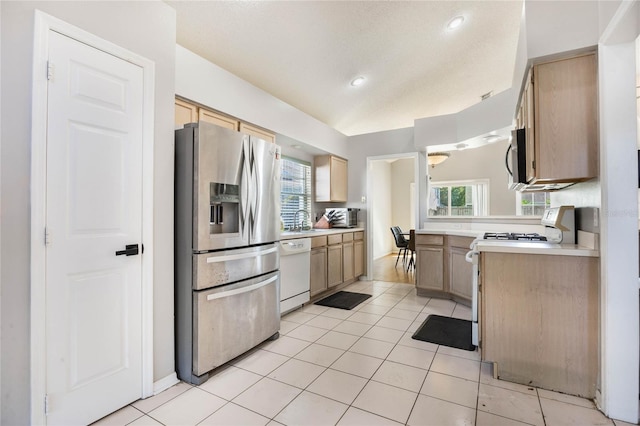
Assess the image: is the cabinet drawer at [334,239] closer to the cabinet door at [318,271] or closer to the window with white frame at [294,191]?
the cabinet door at [318,271]

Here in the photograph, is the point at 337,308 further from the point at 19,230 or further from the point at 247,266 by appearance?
the point at 19,230

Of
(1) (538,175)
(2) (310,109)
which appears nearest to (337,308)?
(1) (538,175)

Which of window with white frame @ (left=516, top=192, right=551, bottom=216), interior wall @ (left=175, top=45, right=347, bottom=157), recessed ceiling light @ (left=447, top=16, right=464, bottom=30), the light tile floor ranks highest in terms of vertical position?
recessed ceiling light @ (left=447, top=16, right=464, bottom=30)

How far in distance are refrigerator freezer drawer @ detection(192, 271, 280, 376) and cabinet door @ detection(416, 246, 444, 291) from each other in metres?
2.36

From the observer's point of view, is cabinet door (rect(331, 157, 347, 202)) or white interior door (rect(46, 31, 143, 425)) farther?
cabinet door (rect(331, 157, 347, 202))

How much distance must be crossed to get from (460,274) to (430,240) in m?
0.61

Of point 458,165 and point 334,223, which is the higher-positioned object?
point 458,165

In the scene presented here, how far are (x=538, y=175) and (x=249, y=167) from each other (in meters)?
2.09

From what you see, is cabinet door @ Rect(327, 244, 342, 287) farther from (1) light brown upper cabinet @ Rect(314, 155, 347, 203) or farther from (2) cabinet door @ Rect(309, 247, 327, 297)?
(1) light brown upper cabinet @ Rect(314, 155, 347, 203)

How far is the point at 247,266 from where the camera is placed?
7.86 ft

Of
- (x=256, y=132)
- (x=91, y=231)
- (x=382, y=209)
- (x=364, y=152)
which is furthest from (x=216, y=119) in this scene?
(x=382, y=209)

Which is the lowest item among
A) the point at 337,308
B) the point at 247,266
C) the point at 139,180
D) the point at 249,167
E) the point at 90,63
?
the point at 337,308

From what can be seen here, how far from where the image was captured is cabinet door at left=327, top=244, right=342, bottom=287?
13.6 feet

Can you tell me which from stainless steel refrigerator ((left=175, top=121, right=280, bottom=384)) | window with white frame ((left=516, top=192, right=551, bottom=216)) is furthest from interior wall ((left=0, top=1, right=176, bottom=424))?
window with white frame ((left=516, top=192, right=551, bottom=216))
